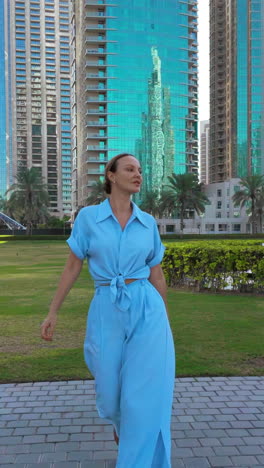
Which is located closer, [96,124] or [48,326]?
[48,326]

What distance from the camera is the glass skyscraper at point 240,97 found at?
113125 mm

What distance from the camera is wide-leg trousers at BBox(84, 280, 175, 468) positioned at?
8.23 feet

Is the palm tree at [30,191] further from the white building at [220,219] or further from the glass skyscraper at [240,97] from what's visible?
the glass skyscraper at [240,97]

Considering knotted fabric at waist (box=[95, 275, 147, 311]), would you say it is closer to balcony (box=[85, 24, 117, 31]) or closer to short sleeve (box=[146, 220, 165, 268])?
short sleeve (box=[146, 220, 165, 268])

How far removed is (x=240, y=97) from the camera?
11494 cm

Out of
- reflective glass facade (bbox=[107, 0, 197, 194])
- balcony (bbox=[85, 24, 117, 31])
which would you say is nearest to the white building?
reflective glass facade (bbox=[107, 0, 197, 194])

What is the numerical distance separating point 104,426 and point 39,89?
7586 inches

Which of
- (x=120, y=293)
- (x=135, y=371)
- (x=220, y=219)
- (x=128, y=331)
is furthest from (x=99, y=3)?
(x=135, y=371)

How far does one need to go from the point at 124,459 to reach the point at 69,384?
2645 mm

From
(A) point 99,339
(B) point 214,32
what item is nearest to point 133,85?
(B) point 214,32

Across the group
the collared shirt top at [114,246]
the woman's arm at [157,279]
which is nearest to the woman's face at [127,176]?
A: the collared shirt top at [114,246]

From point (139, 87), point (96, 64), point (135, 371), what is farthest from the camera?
point (139, 87)

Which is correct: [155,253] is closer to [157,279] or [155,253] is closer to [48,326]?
[157,279]

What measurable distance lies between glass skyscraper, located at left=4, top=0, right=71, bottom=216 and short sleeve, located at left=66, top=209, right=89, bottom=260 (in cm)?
17342
